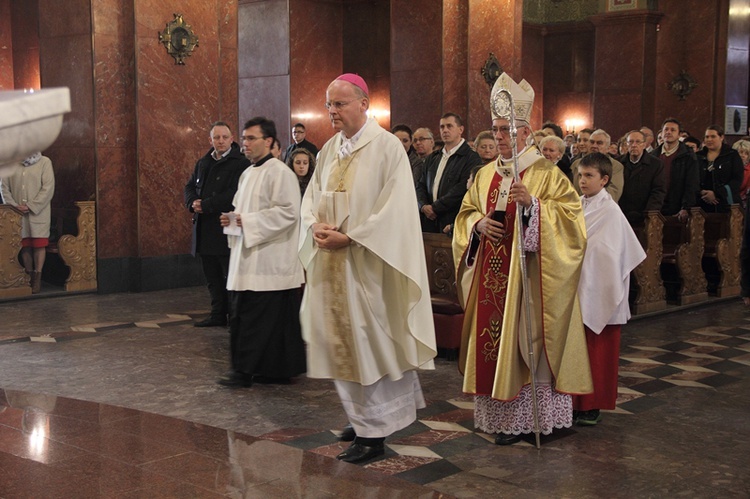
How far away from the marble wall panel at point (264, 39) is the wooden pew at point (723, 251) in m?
7.96

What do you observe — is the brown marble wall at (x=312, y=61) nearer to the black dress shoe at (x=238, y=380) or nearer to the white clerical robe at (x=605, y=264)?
the black dress shoe at (x=238, y=380)

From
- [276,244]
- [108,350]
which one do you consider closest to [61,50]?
[108,350]

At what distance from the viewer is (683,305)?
34.0 ft

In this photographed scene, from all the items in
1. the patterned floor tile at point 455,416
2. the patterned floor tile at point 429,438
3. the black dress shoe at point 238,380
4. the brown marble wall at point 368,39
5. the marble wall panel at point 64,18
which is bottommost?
the patterned floor tile at point 455,416

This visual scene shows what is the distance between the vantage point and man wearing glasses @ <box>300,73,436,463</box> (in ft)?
15.8

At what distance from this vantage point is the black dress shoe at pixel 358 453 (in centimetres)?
479

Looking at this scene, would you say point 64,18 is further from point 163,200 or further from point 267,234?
point 267,234

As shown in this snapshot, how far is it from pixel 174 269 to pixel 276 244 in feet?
17.5

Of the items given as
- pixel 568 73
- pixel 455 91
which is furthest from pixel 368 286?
pixel 568 73

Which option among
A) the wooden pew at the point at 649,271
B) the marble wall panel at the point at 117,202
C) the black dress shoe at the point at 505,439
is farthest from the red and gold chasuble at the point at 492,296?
the marble wall panel at the point at 117,202

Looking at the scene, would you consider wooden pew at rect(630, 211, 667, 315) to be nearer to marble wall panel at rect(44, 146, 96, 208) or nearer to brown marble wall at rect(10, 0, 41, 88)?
marble wall panel at rect(44, 146, 96, 208)

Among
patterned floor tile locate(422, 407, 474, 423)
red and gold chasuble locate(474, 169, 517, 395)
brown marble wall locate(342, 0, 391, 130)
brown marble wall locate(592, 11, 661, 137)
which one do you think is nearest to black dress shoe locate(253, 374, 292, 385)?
patterned floor tile locate(422, 407, 474, 423)

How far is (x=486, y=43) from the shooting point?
13.8 m

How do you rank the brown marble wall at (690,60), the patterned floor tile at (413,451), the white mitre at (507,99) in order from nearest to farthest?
1. the patterned floor tile at (413,451)
2. the white mitre at (507,99)
3. the brown marble wall at (690,60)
